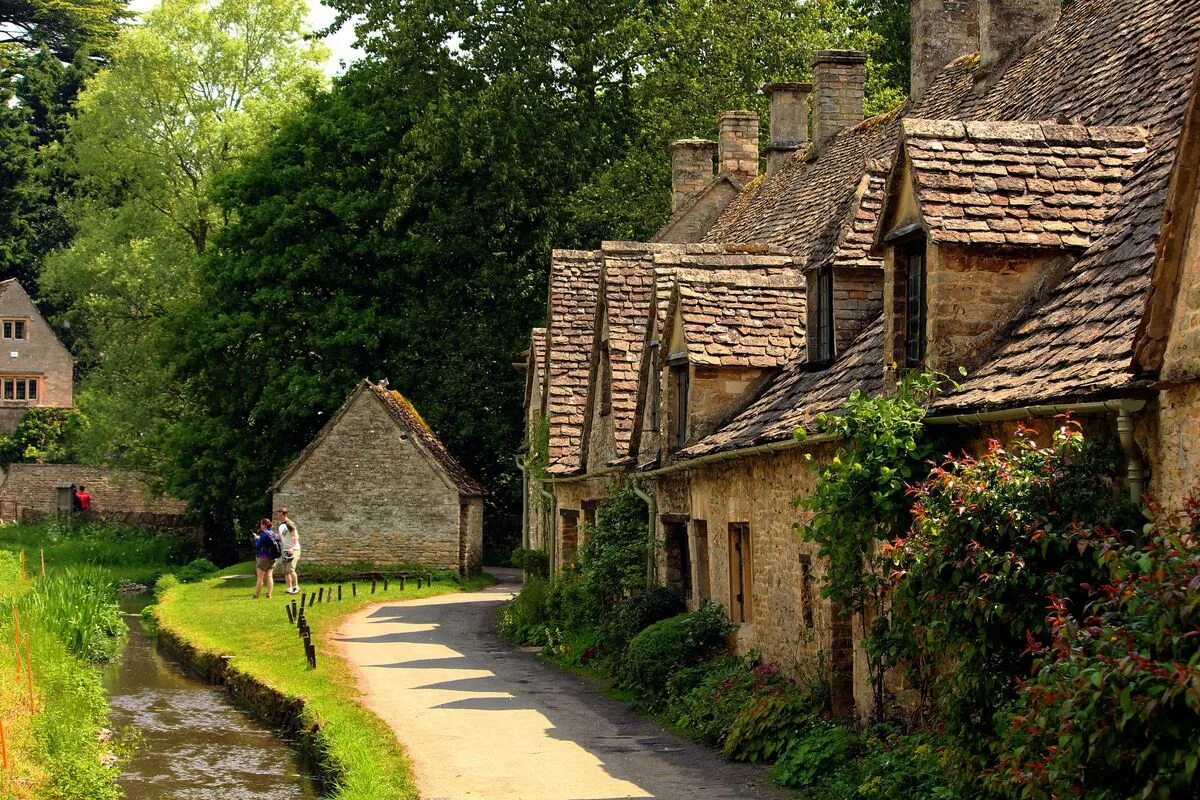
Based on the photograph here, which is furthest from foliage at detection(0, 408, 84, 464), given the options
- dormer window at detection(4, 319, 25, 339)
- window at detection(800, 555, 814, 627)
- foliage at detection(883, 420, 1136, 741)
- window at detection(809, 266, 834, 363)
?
foliage at detection(883, 420, 1136, 741)

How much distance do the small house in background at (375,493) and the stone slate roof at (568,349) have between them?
29.3 feet

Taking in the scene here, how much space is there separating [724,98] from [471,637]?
19202 mm

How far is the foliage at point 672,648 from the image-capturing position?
695 inches

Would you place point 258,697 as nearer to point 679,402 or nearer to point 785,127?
point 679,402

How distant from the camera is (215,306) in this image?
143 ft

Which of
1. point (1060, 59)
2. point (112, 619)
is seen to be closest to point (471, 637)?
point (112, 619)

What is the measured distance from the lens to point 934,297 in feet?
39.1

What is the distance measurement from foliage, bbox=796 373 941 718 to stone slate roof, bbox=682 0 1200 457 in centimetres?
35

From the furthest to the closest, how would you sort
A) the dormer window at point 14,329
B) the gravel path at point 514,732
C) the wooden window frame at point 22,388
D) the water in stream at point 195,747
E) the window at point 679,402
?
1. the wooden window frame at point 22,388
2. the dormer window at point 14,329
3. the window at point 679,402
4. the water in stream at point 195,747
5. the gravel path at point 514,732

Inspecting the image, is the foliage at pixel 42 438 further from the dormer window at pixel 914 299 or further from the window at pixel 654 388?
the dormer window at pixel 914 299

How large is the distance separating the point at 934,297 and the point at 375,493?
95.2 feet

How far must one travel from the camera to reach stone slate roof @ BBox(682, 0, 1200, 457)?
1001 cm

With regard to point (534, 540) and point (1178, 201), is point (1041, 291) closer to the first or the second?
point (1178, 201)

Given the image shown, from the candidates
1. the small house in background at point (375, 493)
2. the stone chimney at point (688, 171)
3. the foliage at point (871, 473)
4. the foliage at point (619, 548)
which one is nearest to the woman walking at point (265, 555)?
the small house in background at point (375, 493)
